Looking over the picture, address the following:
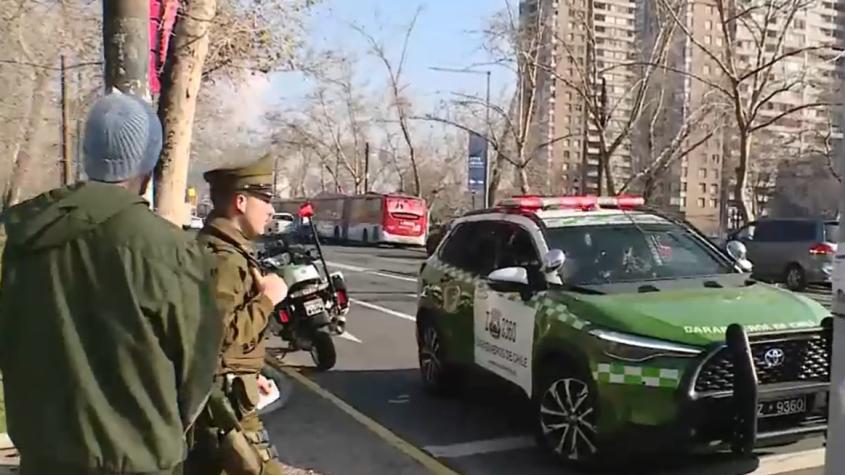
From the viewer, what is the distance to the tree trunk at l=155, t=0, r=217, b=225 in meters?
6.44

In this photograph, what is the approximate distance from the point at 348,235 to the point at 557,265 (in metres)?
48.3

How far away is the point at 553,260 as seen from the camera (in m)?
6.27

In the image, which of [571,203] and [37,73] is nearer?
[571,203]

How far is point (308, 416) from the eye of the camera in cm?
752

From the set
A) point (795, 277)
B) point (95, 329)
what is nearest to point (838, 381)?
point (95, 329)

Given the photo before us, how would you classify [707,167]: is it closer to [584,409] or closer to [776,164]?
[776,164]

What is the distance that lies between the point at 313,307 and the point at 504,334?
11.6 ft

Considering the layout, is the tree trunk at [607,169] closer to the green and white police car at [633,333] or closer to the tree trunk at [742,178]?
the tree trunk at [742,178]

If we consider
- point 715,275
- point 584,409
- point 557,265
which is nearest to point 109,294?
point 584,409

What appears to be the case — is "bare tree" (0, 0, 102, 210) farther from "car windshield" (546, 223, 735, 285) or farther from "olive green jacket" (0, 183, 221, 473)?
"car windshield" (546, 223, 735, 285)

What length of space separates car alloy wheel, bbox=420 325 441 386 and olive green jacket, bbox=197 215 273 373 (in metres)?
4.82

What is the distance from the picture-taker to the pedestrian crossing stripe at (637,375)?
5293mm

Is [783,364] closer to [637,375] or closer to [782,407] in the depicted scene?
[782,407]

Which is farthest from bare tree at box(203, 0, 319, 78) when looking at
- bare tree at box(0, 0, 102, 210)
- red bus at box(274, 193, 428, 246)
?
red bus at box(274, 193, 428, 246)
